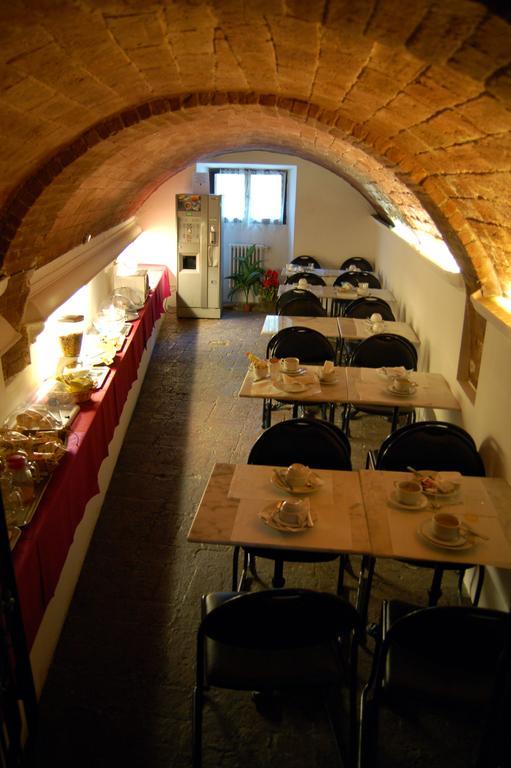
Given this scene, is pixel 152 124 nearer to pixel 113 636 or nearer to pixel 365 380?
pixel 365 380

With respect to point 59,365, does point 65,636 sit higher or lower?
lower

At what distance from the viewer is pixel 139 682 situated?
11.4 feet

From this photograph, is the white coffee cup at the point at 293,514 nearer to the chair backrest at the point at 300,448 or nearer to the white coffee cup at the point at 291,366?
the chair backrest at the point at 300,448

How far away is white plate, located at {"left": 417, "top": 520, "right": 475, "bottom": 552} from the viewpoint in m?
3.07

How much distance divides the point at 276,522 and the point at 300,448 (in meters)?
0.88

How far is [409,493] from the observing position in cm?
345

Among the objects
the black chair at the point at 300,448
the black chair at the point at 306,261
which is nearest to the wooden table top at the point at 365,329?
the black chair at the point at 300,448

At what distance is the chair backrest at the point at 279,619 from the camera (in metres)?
2.56

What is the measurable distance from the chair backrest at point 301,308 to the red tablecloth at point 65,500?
233 centimetres

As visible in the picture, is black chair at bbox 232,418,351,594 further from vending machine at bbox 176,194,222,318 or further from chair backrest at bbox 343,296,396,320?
vending machine at bbox 176,194,222,318

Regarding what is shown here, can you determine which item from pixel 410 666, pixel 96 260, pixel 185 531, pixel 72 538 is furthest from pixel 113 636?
pixel 96 260

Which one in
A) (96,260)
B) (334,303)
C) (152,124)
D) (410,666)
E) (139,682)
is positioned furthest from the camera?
(334,303)

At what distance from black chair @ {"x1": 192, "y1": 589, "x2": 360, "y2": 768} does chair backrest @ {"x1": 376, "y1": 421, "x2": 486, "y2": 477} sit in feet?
4.34

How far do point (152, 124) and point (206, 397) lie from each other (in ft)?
12.4
